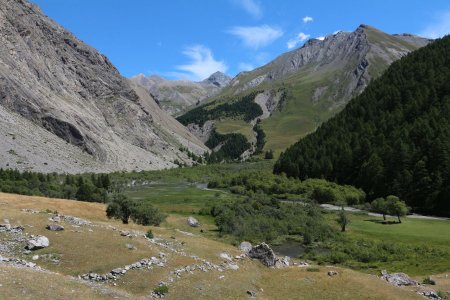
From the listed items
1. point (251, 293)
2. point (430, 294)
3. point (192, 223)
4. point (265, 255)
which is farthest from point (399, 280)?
point (192, 223)

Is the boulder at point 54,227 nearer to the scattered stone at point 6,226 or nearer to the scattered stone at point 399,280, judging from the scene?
the scattered stone at point 6,226

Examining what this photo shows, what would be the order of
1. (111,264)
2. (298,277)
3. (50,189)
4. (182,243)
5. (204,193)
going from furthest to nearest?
(204,193), (50,189), (182,243), (298,277), (111,264)

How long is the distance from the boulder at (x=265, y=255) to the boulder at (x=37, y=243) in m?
23.0

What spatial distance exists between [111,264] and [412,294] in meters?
29.7

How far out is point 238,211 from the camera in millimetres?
119438

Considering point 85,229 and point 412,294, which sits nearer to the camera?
point 412,294

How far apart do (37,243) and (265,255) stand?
24898mm

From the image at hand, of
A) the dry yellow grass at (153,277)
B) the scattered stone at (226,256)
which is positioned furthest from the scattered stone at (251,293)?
the scattered stone at (226,256)

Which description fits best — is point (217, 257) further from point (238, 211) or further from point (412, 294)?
point (238, 211)

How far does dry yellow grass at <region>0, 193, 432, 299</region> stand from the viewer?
34.5 metres

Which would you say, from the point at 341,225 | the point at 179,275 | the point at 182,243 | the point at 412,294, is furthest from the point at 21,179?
the point at 412,294

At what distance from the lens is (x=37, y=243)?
43906 mm

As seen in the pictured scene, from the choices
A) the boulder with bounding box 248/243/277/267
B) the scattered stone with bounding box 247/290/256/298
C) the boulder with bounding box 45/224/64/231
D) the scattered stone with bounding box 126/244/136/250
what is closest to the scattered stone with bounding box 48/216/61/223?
the boulder with bounding box 45/224/64/231

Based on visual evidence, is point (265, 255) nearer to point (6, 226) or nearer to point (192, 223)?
point (6, 226)
